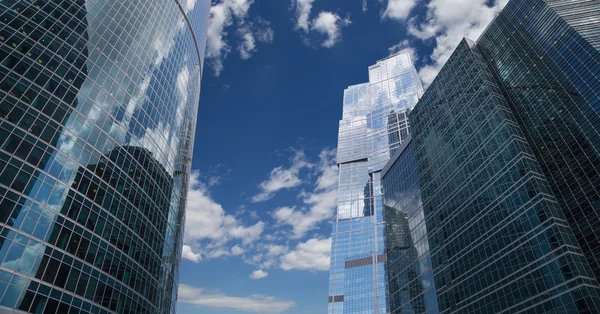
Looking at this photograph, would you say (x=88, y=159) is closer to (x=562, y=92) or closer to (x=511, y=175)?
(x=511, y=175)

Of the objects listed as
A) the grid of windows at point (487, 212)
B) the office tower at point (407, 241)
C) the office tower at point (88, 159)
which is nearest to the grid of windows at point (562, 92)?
the grid of windows at point (487, 212)

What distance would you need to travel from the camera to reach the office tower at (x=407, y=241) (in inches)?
3226

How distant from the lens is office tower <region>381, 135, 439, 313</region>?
81.9 m

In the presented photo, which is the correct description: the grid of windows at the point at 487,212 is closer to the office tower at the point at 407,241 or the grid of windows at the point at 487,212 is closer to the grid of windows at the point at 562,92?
the grid of windows at the point at 562,92

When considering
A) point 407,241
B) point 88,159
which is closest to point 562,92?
point 407,241

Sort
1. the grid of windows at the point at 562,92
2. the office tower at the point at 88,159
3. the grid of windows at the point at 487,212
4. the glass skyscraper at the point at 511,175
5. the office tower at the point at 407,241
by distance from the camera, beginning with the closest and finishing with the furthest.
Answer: the office tower at the point at 88,159, the grid of windows at the point at 487,212, the glass skyscraper at the point at 511,175, the grid of windows at the point at 562,92, the office tower at the point at 407,241

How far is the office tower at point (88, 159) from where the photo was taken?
41.8 metres

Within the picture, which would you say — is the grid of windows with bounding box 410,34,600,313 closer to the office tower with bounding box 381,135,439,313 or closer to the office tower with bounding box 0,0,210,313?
the office tower with bounding box 381,135,439,313

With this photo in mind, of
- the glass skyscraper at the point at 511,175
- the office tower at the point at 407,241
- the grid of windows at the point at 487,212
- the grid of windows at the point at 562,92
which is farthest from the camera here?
the office tower at the point at 407,241

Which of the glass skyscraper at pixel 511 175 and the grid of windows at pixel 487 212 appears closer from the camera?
the grid of windows at pixel 487 212

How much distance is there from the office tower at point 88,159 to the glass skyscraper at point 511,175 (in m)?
48.0

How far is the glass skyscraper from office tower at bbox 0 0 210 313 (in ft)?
157

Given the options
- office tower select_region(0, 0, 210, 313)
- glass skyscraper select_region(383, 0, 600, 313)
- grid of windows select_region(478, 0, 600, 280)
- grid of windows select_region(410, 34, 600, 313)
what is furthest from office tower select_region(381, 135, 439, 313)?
office tower select_region(0, 0, 210, 313)

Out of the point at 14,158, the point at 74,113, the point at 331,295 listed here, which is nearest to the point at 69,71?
the point at 74,113
